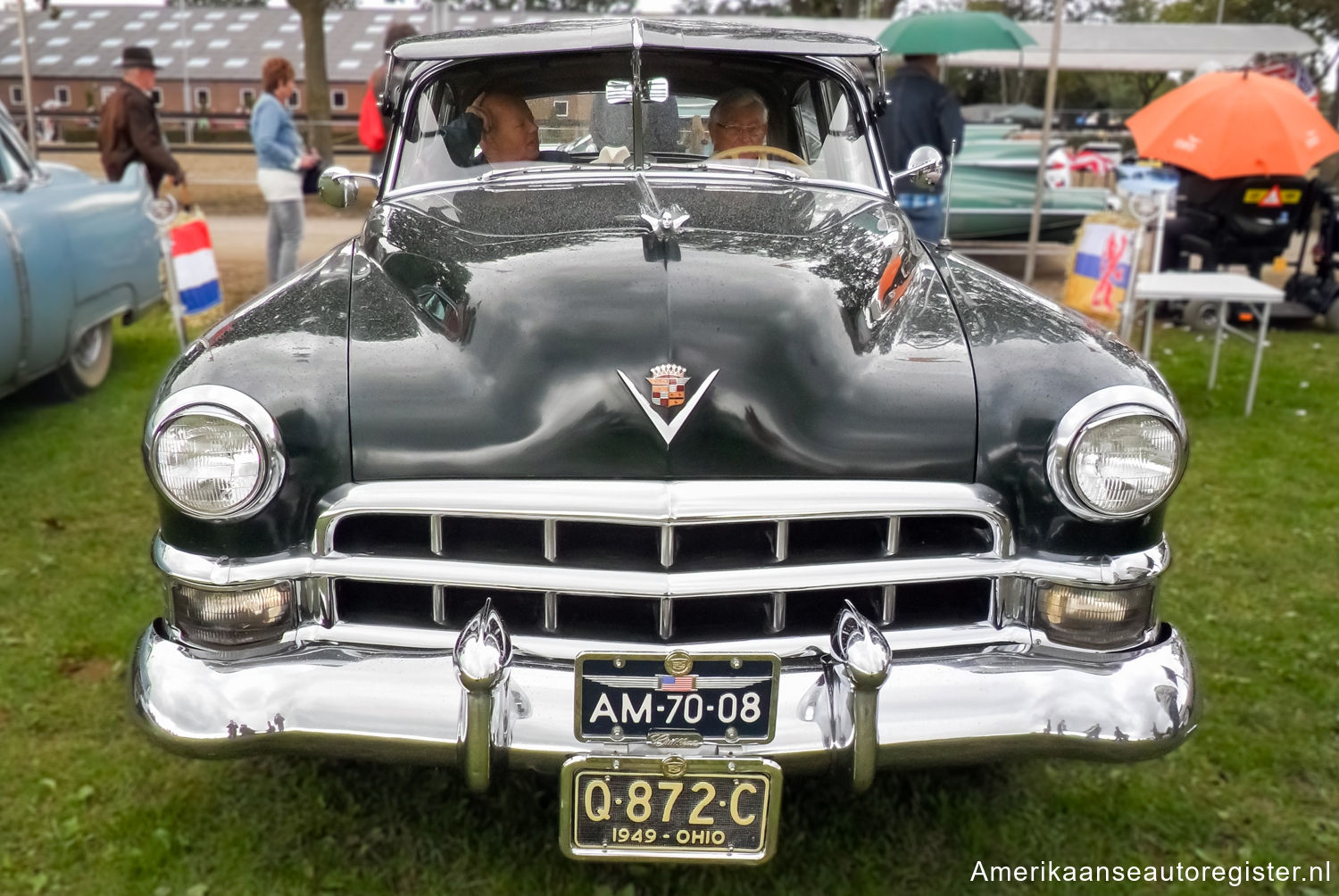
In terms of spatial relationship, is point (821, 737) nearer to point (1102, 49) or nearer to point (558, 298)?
point (558, 298)

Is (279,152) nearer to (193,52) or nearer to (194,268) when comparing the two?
(194,268)

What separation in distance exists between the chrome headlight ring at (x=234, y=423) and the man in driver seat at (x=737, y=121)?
Answer: 1756mm

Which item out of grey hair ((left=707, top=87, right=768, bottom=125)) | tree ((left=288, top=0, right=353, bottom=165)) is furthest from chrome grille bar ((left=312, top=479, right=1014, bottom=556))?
tree ((left=288, top=0, right=353, bottom=165))

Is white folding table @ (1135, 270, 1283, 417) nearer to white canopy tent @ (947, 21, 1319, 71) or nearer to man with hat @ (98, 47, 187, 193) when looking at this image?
man with hat @ (98, 47, 187, 193)

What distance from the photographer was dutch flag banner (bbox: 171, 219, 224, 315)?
647 centimetres

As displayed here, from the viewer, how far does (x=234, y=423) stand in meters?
Answer: 2.21

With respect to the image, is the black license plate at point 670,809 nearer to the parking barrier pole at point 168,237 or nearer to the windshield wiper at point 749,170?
the windshield wiper at point 749,170

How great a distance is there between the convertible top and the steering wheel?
272 mm

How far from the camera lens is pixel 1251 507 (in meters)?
5.06

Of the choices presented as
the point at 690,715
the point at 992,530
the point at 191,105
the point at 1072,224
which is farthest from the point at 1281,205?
the point at 191,105

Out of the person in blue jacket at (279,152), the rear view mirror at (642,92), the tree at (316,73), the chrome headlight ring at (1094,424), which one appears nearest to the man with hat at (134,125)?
the person in blue jacket at (279,152)

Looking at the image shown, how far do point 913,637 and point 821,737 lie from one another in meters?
0.29

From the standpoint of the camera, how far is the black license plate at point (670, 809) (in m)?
2.13

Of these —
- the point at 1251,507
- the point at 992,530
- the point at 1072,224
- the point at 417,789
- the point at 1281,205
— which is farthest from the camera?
the point at 1072,224
